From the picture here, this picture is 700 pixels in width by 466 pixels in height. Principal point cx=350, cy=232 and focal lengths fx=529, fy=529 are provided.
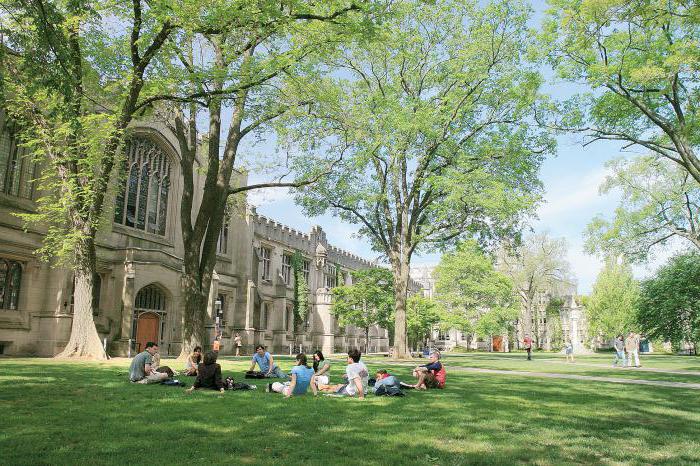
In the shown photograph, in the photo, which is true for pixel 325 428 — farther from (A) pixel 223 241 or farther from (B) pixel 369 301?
(B) pixel 369 301

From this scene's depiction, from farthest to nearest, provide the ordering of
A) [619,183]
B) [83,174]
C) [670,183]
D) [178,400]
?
[619,183] → [670,183] → [83,174] → [178,400]

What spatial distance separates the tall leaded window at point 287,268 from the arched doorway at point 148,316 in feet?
53.2

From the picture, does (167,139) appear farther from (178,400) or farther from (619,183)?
(619,183)

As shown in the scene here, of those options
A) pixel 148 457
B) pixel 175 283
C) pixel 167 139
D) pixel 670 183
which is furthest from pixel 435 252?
pixel 148 457

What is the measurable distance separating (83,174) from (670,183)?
117ft

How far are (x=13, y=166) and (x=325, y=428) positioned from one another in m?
20.8

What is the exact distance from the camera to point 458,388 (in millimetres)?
12891

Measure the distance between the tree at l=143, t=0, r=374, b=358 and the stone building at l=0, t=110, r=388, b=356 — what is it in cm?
441

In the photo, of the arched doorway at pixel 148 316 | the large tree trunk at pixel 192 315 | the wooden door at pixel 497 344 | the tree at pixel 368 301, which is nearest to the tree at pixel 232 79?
the large tree trunk at pixel 192 315

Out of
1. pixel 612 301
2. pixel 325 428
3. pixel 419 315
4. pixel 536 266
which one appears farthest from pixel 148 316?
pixel 612 301

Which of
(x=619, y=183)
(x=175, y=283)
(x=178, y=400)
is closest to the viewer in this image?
(x=178, y=400)

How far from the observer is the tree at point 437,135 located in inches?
982

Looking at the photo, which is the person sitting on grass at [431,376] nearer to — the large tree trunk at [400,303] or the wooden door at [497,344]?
the large tree trunk at [400,303]

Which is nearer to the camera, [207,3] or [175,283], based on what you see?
[207,3]
